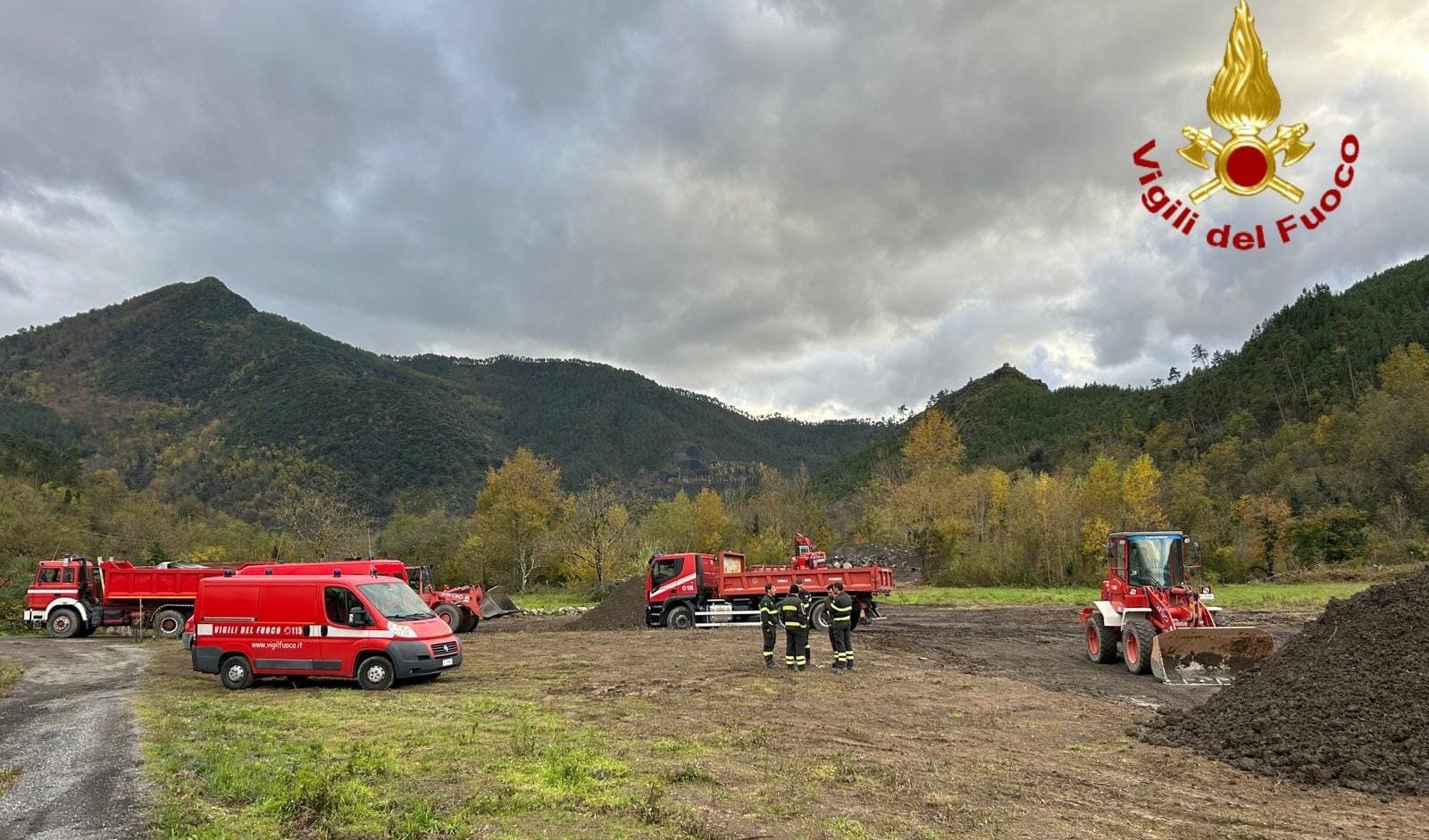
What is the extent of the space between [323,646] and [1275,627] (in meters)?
23.8

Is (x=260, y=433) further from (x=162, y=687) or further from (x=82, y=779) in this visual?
(x=82, y=779)

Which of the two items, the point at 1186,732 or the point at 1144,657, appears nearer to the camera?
the point at 1186,732

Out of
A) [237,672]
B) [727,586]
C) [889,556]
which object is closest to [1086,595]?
[889,556]

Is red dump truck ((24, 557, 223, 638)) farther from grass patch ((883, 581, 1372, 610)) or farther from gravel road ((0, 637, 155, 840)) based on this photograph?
grass patch ((883, 581, 1372, 610))

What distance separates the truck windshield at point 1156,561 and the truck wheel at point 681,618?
43.9 ft

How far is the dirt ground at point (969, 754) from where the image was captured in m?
6.39

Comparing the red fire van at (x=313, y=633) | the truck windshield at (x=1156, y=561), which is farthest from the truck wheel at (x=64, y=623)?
the truck windshield at (x=1156, y=561)

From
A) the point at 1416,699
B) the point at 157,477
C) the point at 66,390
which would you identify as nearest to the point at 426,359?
the point at 66,390

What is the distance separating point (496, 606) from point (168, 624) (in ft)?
35.9

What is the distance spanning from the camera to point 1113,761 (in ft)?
28.4

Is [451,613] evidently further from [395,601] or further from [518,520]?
[518,520]

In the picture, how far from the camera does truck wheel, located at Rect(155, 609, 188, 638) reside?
25766 millimetres

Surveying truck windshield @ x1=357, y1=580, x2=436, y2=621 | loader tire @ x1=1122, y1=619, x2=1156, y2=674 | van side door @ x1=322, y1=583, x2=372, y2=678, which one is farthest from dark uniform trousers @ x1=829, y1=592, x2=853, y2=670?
van side door @ x1=322, y1=583, x2=372, y2=678

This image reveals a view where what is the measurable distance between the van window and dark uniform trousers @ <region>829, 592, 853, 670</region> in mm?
8502
